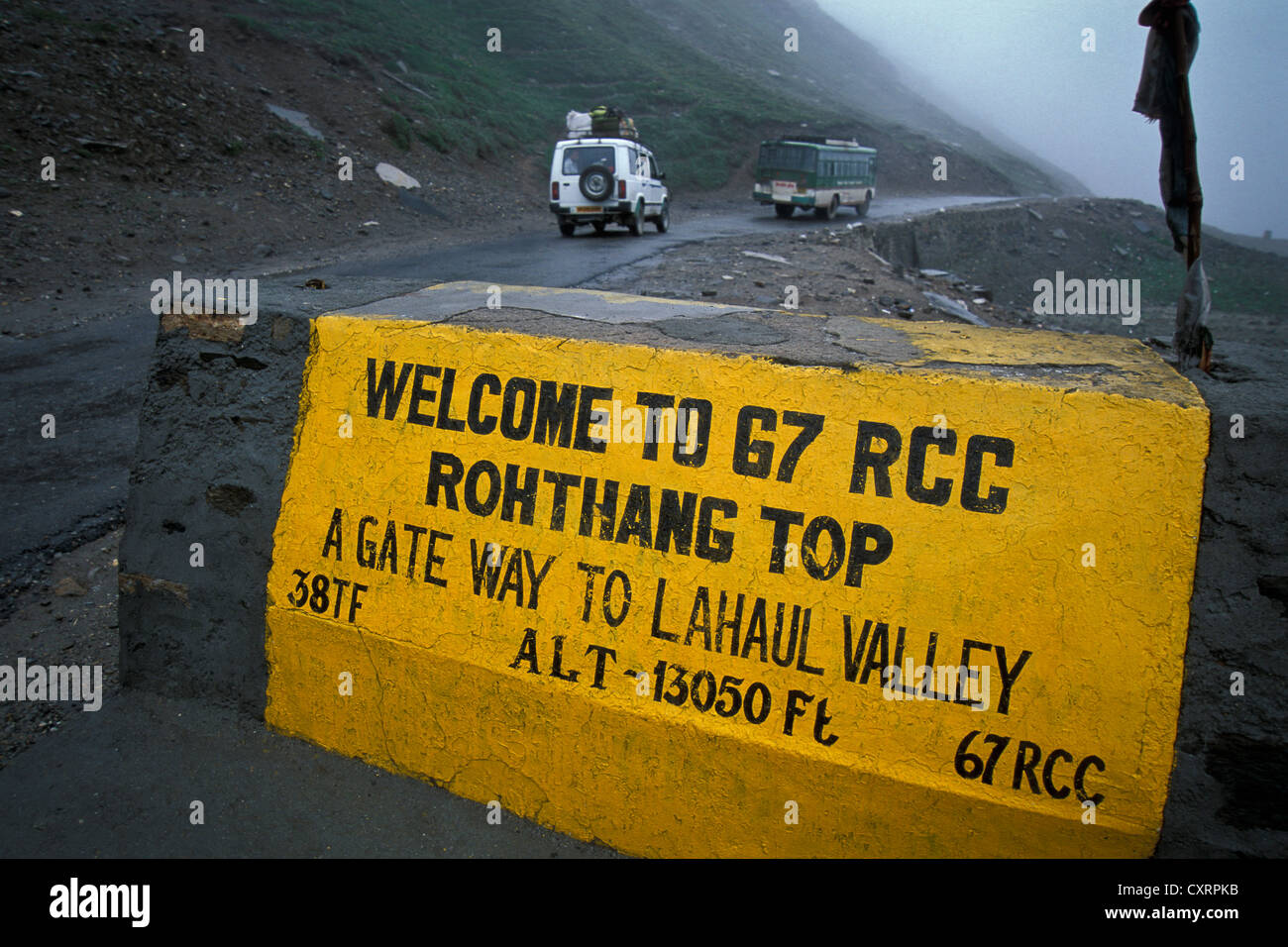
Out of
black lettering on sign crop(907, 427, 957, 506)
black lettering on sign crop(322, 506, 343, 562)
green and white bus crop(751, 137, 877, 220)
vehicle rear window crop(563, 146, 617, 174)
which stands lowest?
black lettering on sign crop(322, 506, 343, 562)

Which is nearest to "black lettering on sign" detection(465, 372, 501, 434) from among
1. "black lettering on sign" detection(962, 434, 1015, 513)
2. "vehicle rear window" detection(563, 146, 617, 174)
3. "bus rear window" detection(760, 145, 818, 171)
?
"black lettering on sign" detection(962, 434, 1015, 513)

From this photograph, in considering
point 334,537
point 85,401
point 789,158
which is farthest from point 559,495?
point 789,158

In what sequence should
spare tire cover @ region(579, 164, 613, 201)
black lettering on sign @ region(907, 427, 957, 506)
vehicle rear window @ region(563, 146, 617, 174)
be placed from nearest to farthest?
black lettering on sign @ region(907, 427, 957, 506) < spare tire cover @ region(579, 164, 613, 201) < vehicle rear window @ region(563, 146, 617, 174)

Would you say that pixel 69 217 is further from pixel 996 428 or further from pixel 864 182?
pixel 864 182

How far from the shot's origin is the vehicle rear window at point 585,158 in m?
16.3

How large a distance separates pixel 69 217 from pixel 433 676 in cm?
1178

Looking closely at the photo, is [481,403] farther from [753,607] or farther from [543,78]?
[543,78]

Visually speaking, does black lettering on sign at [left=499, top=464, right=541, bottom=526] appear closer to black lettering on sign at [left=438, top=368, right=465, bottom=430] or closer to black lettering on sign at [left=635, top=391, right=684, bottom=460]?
black lettering on sign at [left=438, top=368, right=465, bottom=430]

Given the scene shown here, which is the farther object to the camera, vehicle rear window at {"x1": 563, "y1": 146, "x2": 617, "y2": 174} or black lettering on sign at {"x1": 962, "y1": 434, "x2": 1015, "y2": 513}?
vehicle rear window at {"x1": 563, "y1": 146, "x2": 617, "y2": 174}

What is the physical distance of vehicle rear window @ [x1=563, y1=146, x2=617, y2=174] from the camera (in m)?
16.3

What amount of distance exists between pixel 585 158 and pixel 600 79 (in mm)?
25925

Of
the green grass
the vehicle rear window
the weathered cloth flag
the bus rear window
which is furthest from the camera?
the bus rear window

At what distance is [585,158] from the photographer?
16.4 metres

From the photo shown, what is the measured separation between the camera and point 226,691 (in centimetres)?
298
